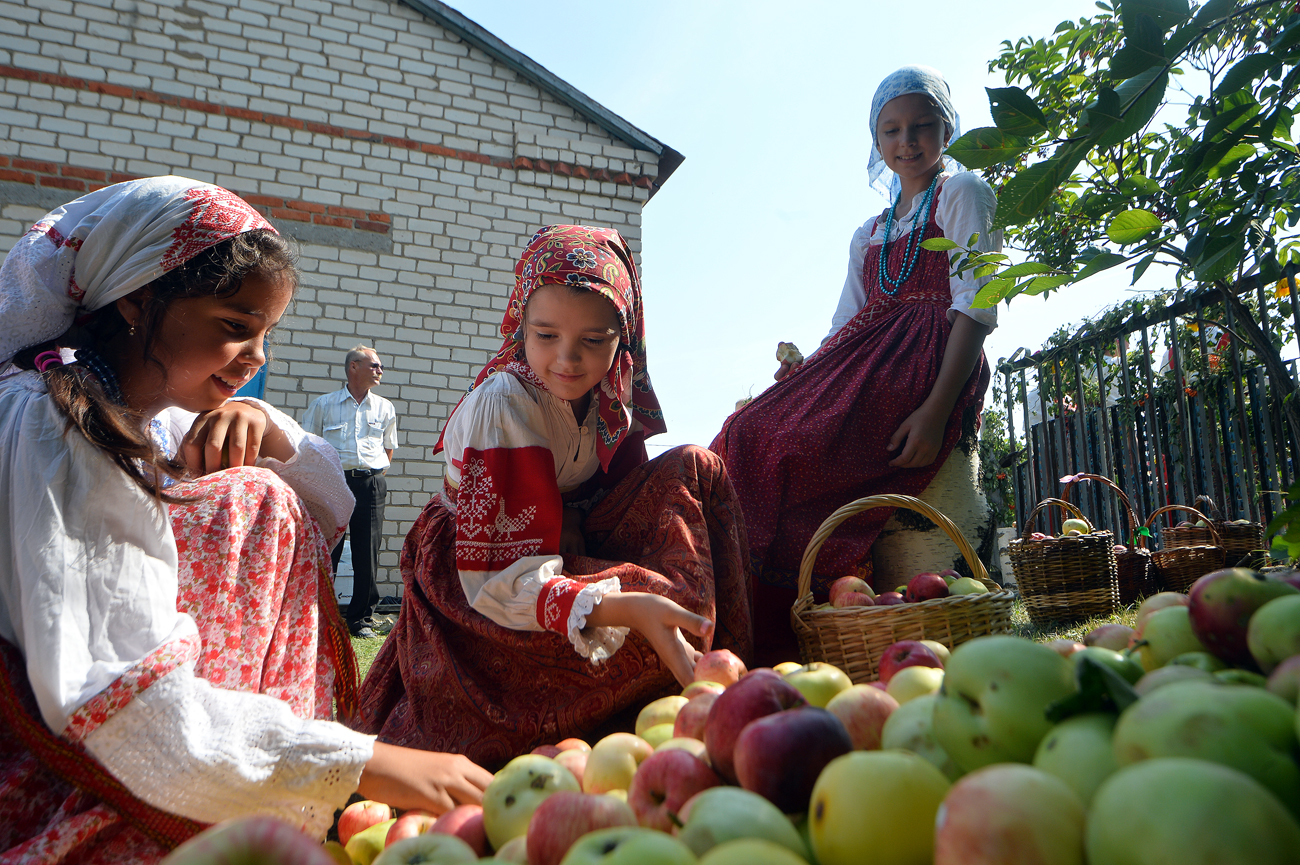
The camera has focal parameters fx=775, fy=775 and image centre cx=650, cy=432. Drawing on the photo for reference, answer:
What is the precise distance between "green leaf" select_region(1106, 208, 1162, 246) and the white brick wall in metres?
6.69

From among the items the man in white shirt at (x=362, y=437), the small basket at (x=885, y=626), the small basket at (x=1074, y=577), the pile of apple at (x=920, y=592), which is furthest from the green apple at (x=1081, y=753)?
the man in white shirt at (x=362, y=437)

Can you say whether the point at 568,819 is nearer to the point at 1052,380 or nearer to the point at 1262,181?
the point at 1262,181

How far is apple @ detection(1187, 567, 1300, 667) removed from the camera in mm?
877

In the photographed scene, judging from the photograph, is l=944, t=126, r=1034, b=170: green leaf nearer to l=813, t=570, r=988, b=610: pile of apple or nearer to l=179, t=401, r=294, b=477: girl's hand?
l=813, t=570, r=988, b=610: pile of apple

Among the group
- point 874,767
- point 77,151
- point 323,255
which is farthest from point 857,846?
point 77,151

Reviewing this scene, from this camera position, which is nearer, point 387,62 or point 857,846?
point 857,846

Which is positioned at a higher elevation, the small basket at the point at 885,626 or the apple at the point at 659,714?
the small basket at the point at 885,626

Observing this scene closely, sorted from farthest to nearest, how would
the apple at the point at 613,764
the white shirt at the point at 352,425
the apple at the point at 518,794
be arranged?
1. the white shirt at the point at 352,425
2. the apple at the point at 613,764
3. the apple at the point at 518,794

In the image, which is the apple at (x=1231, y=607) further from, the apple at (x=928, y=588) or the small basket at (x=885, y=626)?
the apple at (x=928, y=588)

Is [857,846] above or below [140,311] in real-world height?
below

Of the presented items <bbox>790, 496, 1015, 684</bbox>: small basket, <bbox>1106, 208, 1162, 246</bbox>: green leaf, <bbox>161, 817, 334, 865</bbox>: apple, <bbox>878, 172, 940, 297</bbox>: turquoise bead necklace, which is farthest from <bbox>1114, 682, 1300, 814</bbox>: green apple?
<bbox>878, 172, 940, 297</bbox>: turquoise bead necklace

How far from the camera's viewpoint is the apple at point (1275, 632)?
2.53 feet

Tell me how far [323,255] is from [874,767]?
7.74 metres

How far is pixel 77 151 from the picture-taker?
696 centimetres
